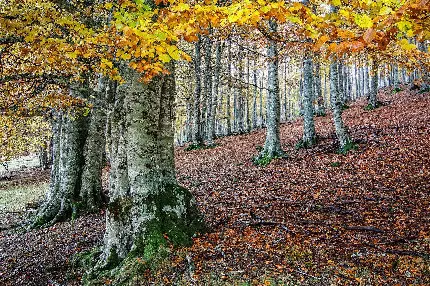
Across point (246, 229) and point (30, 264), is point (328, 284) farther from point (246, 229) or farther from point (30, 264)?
point (30, 264)

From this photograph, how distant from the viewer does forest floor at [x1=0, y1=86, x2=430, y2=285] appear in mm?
5227

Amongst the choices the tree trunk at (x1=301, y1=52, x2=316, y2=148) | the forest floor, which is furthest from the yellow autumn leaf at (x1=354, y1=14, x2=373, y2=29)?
the tree trunk at (x1=301, y1=52, x2=316, y2=148)

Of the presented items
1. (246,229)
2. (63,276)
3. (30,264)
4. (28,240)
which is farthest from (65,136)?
(246,229)

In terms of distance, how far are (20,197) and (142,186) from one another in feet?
54.7

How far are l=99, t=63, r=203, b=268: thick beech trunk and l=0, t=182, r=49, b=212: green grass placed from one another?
1179cm

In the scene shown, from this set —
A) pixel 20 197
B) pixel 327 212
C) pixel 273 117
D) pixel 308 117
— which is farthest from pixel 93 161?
pixel 20 197

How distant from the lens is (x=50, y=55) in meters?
6.29

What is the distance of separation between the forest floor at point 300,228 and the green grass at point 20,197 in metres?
2.07

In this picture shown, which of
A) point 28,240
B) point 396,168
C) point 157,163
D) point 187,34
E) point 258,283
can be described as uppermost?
point 187,34

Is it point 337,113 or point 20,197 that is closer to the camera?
point 337,113

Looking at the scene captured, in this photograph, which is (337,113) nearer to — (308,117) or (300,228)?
(308,117)

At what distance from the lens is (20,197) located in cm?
1973

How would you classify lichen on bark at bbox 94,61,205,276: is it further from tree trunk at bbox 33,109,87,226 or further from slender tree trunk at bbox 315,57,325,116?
slender tree trunk at bbox 315,57,325,116

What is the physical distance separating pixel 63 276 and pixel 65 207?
5096mm
